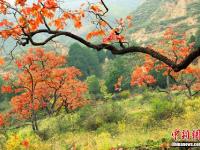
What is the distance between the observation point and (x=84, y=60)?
6631 cm

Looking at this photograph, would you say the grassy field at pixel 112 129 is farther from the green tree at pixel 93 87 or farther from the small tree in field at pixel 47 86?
the green tree at pixel 93 87

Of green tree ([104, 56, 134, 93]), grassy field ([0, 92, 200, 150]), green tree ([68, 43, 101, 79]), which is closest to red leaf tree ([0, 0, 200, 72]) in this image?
grassy field ([0, 92, 200, 150])

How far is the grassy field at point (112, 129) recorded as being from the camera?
15.3 m

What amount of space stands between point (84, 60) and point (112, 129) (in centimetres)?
4554

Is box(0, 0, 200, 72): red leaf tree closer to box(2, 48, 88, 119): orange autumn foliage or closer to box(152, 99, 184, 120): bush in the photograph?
box(152, 99, 184, 120): bush

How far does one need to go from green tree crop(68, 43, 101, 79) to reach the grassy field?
123 ft

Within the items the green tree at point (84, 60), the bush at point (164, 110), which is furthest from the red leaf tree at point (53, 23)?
the green tree at point (84, 60)

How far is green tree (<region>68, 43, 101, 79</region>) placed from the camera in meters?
65.6

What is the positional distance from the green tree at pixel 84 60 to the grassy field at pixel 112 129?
1474 inches

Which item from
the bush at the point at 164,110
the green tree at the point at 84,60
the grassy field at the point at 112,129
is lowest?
the grassy field at the point at 112,129

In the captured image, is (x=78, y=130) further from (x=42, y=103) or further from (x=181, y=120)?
(x=42, y=103)

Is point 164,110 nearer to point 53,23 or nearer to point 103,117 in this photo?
point 103,117

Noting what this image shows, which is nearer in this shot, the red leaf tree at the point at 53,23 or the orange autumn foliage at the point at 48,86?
the red leaf tree at the point at 53,23

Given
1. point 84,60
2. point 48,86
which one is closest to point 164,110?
point 48,86
